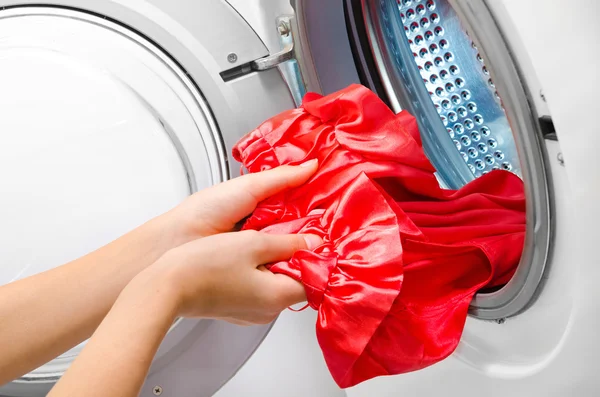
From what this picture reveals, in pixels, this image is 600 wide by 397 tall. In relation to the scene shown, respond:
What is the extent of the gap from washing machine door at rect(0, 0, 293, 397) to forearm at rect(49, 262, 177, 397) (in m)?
0.23

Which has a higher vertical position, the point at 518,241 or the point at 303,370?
the point at 518,241

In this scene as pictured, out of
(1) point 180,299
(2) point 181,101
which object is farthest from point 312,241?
(2) point 181,101

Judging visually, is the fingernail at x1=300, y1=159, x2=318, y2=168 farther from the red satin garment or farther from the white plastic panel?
the white plastic panel

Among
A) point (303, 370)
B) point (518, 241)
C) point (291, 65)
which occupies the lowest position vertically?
point (303, 370)

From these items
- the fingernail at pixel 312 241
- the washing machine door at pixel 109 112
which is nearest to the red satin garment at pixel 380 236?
the fingernail at pixel 312 241

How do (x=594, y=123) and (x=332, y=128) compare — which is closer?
(x=594, y=123)

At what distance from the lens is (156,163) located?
69 cm

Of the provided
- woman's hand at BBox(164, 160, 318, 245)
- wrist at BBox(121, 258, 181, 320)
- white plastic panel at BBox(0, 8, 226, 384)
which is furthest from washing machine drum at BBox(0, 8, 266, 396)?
wrist at BBox(121, 258, 181, 320)

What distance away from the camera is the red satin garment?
1.71 ft

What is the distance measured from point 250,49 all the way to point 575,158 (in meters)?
0.39

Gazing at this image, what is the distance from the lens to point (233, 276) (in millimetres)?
520

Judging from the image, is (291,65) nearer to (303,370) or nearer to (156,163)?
(156,163)

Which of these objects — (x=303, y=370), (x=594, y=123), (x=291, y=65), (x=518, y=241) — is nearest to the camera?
(x=594, y=123)

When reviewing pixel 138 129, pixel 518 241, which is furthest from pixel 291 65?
pixel 518 241
